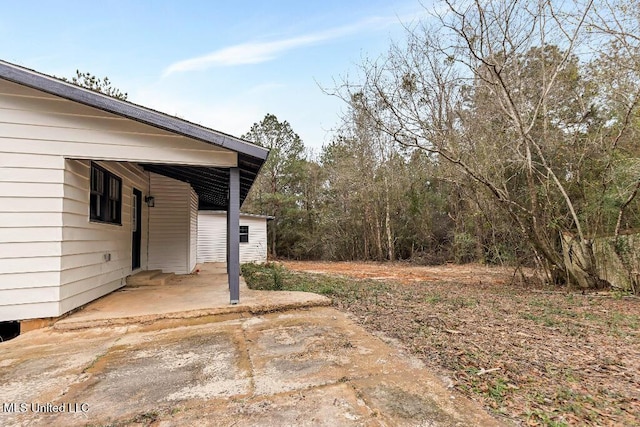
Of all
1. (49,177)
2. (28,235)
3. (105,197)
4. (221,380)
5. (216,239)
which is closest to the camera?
(221,380)

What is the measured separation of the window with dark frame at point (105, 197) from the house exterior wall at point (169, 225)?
75.6 inches

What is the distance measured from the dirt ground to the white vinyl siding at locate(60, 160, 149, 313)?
145 inches

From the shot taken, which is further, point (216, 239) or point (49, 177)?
point (216, 239)

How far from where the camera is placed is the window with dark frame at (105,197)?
4777 mm

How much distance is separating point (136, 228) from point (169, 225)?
834mm

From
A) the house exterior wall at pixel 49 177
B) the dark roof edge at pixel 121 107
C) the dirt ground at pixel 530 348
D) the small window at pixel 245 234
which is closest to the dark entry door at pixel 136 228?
the house exterior wall at pixel 49 177

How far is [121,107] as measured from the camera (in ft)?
12.7

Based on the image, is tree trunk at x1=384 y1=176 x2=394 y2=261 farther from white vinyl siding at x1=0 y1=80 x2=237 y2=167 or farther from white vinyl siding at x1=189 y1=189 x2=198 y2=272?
white vinyl siding at x1=0 y1=80 x2=237 y2=167

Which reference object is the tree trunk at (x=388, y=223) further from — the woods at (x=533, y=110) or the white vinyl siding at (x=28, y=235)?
the white vinyl siding at (x=28, y=235)

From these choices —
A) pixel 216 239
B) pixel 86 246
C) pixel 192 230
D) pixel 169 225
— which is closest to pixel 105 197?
pixel 86 246

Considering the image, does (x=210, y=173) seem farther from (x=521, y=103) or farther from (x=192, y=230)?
(x=521, y=103)

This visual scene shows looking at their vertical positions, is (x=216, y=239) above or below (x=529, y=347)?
above

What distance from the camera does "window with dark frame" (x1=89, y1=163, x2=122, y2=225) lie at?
4777 mm

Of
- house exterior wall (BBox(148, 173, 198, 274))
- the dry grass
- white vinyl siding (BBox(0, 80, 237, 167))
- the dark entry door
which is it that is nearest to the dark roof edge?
white vinyl siding (BBox(0, 80, 237, 167))
